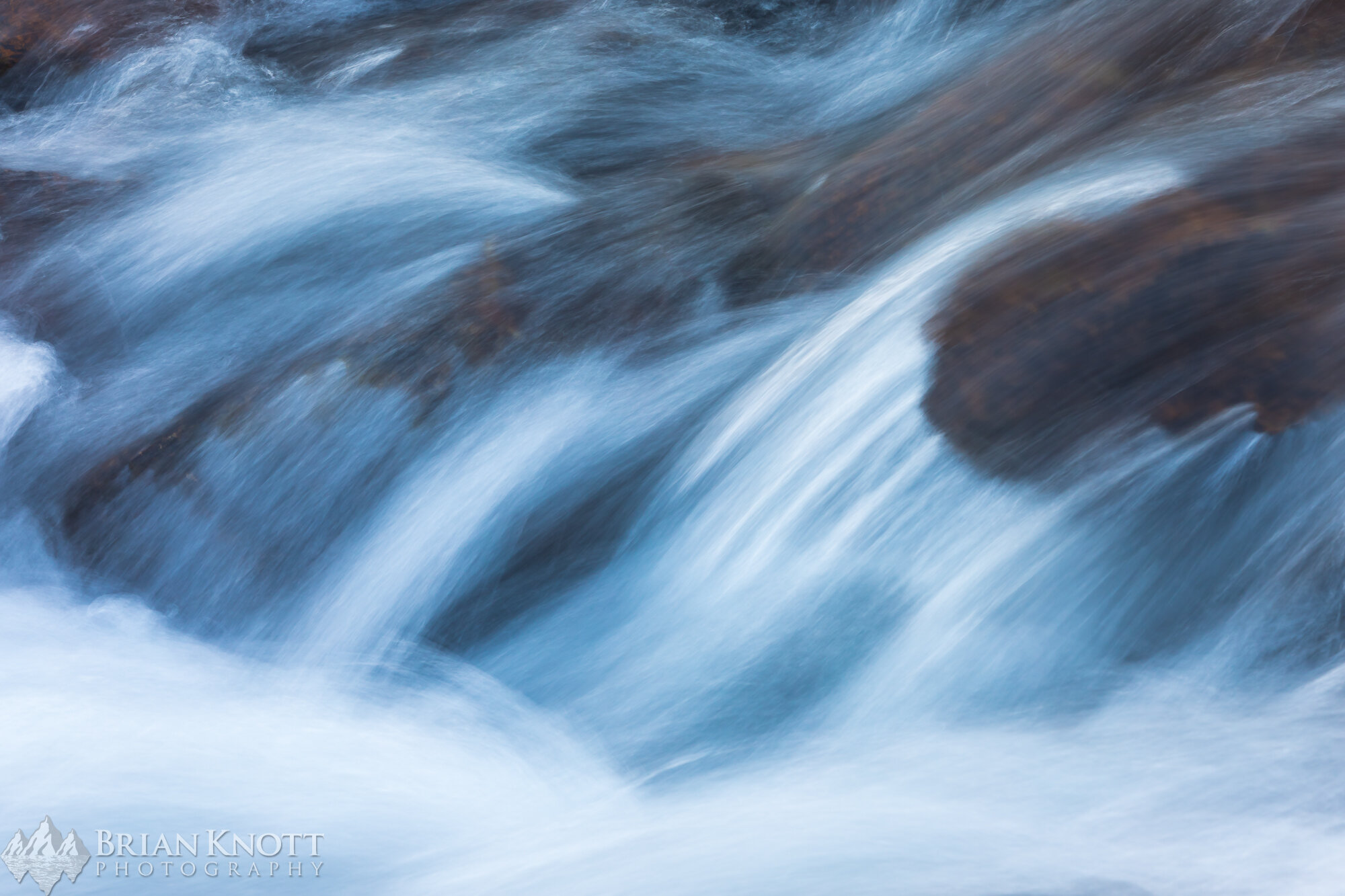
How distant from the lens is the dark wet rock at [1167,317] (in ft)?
7.09

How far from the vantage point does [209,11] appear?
14.1 feet

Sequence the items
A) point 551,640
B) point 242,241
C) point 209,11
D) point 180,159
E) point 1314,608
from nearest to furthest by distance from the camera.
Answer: point 1314,608, point 551,640, point 242,241, point 180,159, point 209,11

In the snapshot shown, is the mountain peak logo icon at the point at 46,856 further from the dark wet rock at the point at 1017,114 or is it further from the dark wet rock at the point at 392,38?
the dark wet rock at the point at 392,38

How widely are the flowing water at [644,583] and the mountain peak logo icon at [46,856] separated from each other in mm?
60

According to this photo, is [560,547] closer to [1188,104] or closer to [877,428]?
[877,428]

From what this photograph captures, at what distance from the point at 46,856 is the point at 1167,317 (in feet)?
9.25

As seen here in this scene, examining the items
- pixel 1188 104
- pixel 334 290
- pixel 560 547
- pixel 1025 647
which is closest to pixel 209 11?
pixel 334 290

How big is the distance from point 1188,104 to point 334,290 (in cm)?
249

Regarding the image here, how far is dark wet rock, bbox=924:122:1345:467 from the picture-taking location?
216 cm

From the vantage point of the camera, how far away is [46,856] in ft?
8.02

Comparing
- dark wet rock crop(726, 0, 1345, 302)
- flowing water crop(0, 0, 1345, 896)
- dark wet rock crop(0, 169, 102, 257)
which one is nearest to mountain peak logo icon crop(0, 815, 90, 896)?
flowing water crop(0, 0, 1345, 896)

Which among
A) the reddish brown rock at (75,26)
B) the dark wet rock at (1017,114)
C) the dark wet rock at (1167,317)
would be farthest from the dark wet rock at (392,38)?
the dark wet rock at (1167,317)

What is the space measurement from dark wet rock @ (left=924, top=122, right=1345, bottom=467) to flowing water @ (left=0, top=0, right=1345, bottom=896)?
0.08m

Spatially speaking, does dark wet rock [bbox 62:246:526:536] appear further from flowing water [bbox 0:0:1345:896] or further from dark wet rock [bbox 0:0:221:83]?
dark wet rock [bbox 0:0:221:83]
